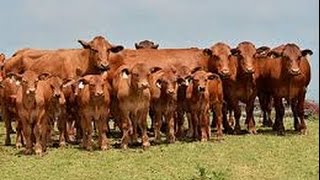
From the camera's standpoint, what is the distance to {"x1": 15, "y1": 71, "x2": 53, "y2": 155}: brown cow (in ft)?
53.2

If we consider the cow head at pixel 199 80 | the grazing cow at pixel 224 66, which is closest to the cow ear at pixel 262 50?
Answer: the grazing cow at pixel 224 66

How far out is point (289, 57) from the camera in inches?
752

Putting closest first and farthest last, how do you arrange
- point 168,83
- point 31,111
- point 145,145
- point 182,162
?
point 182,162 < point 31,111 < point 145,145 < point 168,83

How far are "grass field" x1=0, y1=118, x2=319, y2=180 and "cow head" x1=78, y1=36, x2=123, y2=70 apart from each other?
9.55 feet

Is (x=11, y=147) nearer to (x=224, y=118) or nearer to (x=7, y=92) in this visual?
(x=7, y=92)

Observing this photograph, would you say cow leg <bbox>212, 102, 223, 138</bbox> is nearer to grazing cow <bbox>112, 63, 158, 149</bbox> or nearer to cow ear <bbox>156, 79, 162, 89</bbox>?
cow ear <bbox>156, 79, 162, 89</bbox>

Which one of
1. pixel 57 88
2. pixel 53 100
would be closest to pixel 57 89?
pixel 57 88

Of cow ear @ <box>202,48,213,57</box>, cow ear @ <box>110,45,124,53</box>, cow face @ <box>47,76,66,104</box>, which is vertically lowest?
cow face @ <box>47,76,66,104</box>

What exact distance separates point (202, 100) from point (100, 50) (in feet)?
11.4

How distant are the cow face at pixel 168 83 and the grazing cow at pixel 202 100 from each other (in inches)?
22.6

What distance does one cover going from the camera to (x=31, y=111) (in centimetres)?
1630

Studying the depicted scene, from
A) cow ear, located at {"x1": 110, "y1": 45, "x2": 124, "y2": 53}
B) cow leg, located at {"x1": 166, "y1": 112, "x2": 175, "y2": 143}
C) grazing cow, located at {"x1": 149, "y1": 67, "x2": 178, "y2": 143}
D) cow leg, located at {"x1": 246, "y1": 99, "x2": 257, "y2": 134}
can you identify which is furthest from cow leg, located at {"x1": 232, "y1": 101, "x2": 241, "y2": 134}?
cow ear, located at {"x1": 110, "y1": 45, "x2": 124, "y2": 53}

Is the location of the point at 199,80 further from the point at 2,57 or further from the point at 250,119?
the point at 2,57

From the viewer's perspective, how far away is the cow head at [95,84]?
1667 cm
